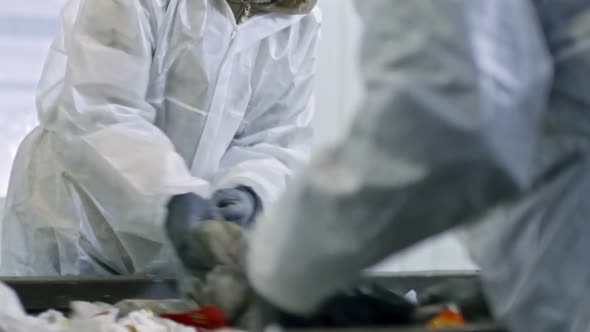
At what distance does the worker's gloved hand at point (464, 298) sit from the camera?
0.68 m

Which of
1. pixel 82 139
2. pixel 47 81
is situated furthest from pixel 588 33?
pixel 47 81

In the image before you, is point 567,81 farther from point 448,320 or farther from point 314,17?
point 314,17

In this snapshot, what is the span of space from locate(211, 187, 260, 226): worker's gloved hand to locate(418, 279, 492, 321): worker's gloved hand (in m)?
0.40

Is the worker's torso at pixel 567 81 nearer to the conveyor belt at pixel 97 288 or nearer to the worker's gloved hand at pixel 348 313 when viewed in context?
the worker's gloved hand at pixel 348 313

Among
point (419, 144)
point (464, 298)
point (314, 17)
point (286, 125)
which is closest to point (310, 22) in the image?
A: point (314, 17)

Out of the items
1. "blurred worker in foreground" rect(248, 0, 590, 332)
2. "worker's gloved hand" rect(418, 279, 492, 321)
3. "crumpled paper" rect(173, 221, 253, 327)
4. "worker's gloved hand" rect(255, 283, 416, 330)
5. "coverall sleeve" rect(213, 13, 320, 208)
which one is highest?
"blurred worker in foreground" rect(248, 0, 590, 332)

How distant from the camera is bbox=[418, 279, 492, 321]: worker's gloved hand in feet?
2.24

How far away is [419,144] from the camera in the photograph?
0.50m

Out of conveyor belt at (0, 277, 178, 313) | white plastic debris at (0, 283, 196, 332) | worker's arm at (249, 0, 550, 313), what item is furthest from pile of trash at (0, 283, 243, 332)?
worker's arm at (249, 0, 550, 313)

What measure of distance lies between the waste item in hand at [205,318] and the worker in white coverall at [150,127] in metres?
0.21

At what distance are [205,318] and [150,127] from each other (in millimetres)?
462

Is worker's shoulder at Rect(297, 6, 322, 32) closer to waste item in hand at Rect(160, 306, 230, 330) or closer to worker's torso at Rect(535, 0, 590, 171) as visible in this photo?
waste item in hand at Rect(160, 306, 230, 330)

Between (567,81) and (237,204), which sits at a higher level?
(567,81)

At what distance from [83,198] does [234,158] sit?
0.80 feet
